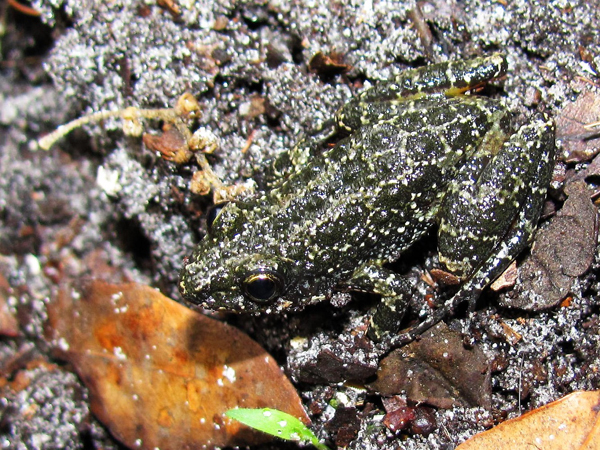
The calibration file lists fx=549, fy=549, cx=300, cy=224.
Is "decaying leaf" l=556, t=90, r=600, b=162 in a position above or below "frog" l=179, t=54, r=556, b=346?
above

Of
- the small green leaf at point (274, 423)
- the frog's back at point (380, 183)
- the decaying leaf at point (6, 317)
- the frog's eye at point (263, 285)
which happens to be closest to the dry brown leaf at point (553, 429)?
the small green leaf at point (274, 423)

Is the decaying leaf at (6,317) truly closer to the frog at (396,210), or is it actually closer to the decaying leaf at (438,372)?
the frog at (396,210)

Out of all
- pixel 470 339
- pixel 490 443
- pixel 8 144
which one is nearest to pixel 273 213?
pixel 470 339

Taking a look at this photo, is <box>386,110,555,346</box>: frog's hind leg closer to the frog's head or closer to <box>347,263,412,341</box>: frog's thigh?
<box>347,263,412,341</box>: frog's thigh

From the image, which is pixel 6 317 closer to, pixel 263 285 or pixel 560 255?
pixel 263 285

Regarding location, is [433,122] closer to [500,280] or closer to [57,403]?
[500,280]

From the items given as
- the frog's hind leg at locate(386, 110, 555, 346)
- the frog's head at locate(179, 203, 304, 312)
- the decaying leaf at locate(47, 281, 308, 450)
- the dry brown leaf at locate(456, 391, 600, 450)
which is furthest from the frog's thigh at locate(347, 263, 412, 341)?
the dry brown leaf at locate(456, 391, 600, 450)

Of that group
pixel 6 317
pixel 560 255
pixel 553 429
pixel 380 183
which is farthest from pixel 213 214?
pixel 6 317

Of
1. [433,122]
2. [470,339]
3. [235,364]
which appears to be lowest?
[235,364]
